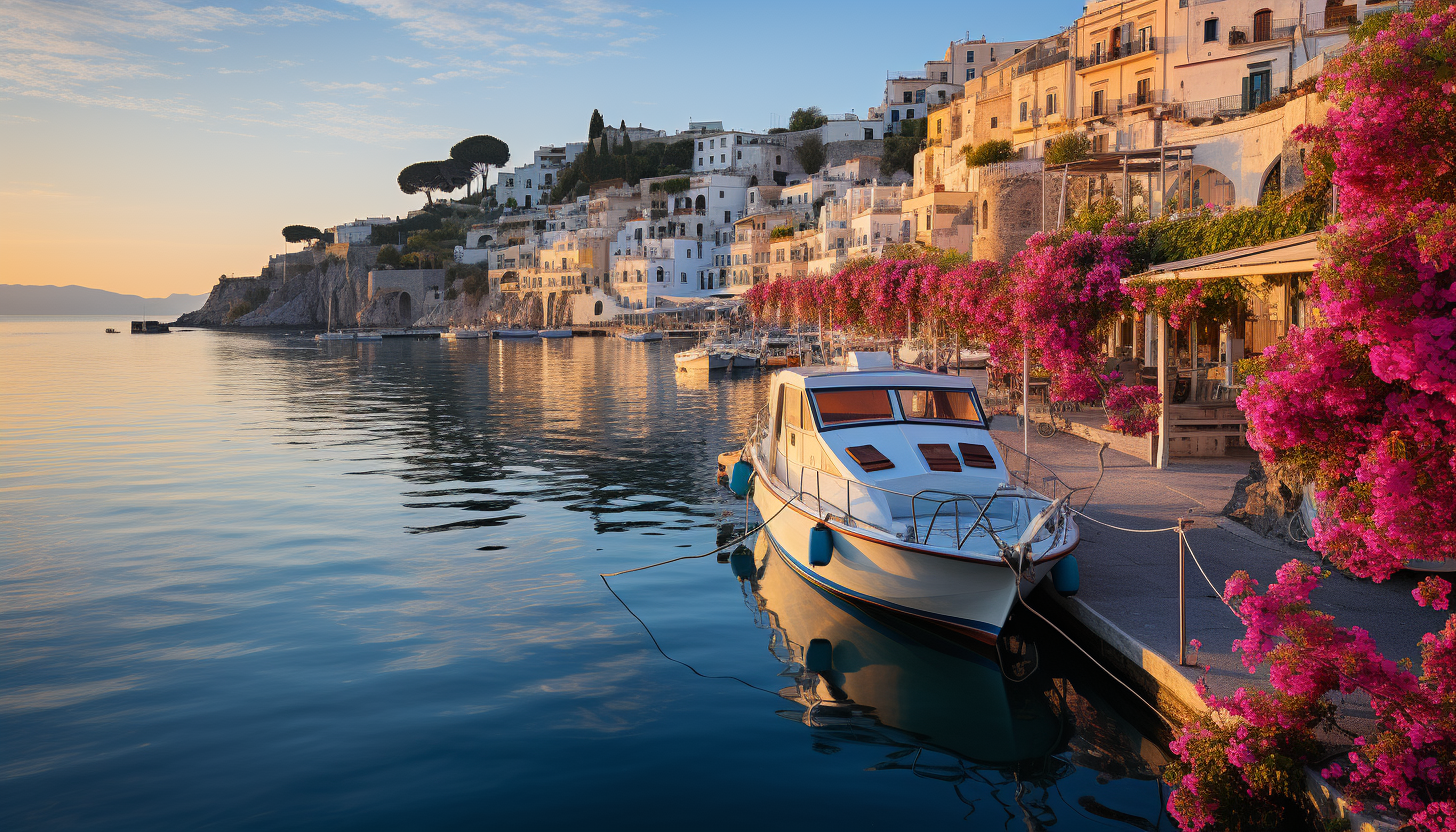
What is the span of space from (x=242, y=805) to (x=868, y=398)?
9.52m

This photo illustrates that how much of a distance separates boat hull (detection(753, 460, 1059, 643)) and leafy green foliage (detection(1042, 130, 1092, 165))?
4138 centimetres

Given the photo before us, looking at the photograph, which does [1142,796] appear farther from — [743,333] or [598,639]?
[743,333]

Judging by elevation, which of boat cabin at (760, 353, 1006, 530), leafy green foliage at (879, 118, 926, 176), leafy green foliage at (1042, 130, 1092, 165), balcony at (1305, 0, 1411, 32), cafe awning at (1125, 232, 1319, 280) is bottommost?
boat cabin at (760, 353, 1006, 530)

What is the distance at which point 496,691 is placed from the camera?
10492 millimetres

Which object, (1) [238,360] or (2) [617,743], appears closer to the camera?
(2) [617,743]

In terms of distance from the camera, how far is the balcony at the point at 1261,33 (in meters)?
44.9

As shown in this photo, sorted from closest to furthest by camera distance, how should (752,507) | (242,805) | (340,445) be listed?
(242,805) → (752,507) → (340,445)

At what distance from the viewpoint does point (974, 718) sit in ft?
31.9

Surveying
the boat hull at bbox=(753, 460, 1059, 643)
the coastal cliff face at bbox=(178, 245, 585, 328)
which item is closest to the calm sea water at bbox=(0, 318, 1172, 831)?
the boat hull at bbox=(753, 460, 1059, 643)

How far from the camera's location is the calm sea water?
26.5 ft

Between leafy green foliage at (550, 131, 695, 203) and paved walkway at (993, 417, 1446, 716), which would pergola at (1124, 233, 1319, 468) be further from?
leafy green foliage at (550, 131, 695, 203)

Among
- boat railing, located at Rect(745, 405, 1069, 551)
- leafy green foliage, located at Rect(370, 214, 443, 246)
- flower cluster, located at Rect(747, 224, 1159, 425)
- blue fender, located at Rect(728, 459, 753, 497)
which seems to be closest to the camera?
boat railing, located at Rect(745, 405, 1069, 551)

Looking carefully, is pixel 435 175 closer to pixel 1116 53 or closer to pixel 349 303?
pixel 349 303

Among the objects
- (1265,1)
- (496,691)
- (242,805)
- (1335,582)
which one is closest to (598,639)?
(496,691)
